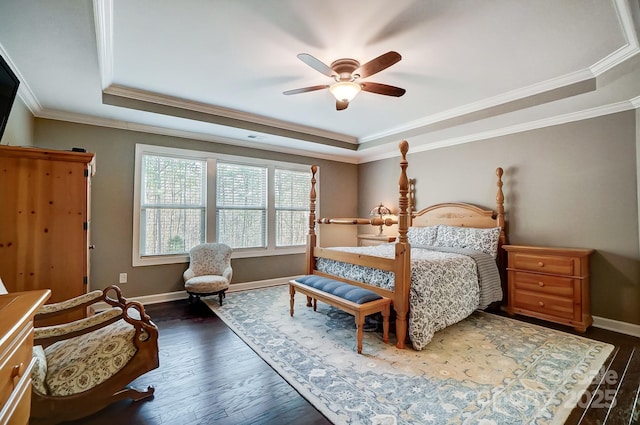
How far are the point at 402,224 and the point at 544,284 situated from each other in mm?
2033

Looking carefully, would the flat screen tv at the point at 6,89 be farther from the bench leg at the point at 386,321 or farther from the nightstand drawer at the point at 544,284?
the nightstand drawer at the point at 544,284

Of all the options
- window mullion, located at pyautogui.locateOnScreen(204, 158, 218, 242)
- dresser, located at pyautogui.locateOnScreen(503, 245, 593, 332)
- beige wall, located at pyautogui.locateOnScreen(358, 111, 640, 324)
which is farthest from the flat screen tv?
beige wall, located at pyautogui.locateOnScreen(358, 111, 640, 324)

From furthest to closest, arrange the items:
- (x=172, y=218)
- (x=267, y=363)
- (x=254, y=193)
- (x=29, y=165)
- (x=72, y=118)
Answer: (x=254, y=193), (x=172, y=218), (x=72, y=118), (x=267, y=363), (x=29, y=165)

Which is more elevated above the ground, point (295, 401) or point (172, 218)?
point (172, 218)

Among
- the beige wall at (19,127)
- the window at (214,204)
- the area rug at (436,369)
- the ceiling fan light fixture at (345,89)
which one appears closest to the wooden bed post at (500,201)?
the area rug at (436,369)

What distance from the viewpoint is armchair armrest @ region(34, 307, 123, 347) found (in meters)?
1.70

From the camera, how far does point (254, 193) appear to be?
16.8 feet

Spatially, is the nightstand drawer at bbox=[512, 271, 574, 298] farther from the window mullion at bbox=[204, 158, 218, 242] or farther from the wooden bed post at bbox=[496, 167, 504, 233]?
the window mullion at bbox=[204, 158, 218, 242]

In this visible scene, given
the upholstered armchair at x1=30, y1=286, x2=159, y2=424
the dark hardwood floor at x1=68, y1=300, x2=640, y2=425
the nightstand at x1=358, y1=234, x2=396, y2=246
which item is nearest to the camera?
the upholstered armchair at x1=30, y1=286, x2=159, y2=424

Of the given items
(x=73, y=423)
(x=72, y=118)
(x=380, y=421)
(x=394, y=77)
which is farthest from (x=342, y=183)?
(x=73, y=423)

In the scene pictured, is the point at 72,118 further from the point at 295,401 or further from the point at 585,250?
the point at 585,250

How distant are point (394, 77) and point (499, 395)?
2.89 meters

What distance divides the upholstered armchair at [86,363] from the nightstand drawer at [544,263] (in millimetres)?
3937

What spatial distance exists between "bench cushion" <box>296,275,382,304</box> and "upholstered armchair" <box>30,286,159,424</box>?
166 cm
